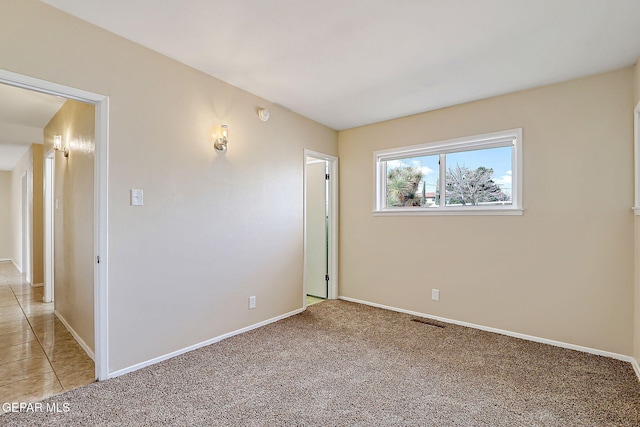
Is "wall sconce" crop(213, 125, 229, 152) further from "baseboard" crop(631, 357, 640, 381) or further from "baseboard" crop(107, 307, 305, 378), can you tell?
"baseboard" crop(631, 357, 640, 381)

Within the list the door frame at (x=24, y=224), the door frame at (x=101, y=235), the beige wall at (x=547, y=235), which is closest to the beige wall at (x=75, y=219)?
the door frame at (x=101, y=235)

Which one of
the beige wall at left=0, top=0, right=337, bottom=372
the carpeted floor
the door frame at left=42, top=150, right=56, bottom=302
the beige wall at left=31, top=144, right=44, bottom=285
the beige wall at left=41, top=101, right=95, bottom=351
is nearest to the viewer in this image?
the carpeted floor

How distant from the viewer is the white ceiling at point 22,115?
3137 mm

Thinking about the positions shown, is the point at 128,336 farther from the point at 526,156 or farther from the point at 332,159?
the point at 526,156

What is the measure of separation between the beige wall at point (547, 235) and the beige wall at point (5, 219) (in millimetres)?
9613

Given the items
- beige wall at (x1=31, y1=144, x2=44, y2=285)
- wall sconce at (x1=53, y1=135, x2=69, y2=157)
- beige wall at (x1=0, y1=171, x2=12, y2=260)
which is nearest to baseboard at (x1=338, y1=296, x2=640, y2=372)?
wall sconce at (x1=53, y1=135, x2=69, y2=157)

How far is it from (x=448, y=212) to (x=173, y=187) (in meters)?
2.83

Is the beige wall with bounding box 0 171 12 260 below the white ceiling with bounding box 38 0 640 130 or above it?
below

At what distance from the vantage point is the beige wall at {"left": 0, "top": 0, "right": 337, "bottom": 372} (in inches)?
82.6

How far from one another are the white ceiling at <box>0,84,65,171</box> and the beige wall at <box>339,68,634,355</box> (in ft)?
13.1

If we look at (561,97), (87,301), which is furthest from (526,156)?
(87,301)

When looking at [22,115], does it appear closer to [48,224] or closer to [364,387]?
[48,224]

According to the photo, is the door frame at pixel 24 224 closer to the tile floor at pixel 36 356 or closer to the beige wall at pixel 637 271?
the tile floor at pixel 36 356

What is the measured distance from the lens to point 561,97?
9.32 feet
